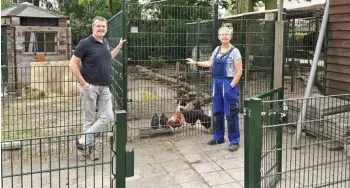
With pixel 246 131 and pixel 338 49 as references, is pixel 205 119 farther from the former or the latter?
pixel 246 131

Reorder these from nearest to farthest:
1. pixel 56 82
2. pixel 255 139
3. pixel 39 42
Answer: pixel 255 139
pixel 56 82
pixel 39 42

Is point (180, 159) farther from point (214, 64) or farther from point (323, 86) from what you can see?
point (323, 86)

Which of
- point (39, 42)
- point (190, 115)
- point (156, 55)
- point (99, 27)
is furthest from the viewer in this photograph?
point (39, 42)

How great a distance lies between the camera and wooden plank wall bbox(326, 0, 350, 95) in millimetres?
6656

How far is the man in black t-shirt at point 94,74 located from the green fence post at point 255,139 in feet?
8.62

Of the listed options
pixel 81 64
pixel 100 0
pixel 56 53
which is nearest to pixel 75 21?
pixel 100 0

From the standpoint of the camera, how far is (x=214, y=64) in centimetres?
562

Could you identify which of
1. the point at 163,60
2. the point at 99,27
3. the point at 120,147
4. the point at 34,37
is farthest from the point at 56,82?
the point at 34,37

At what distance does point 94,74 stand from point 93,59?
204mm

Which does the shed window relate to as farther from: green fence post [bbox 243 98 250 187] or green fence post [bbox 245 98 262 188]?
green fence post [bbox 245 98 262 188]

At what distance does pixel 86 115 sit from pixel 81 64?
27.8 inches

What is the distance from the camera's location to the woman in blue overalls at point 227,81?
5441mm

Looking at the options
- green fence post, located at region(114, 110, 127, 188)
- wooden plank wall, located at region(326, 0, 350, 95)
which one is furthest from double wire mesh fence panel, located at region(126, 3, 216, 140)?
green fence post, located at region(114, 110, 127, 188)

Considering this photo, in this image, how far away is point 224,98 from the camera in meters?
5.55
